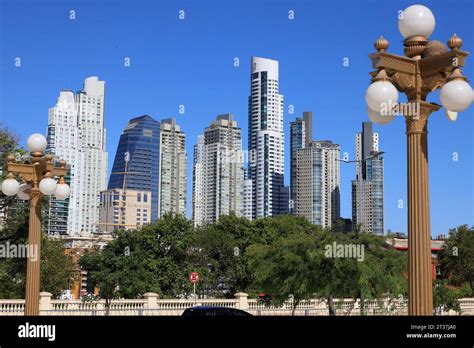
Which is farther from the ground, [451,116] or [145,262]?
[451,116]

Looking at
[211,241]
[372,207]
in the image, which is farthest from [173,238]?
[372,207]

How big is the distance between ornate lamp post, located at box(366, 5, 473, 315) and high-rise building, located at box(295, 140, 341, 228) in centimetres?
11891

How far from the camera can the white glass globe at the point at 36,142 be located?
45.5ft

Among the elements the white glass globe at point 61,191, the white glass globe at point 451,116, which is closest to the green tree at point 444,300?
the white glass globe at point 61,191

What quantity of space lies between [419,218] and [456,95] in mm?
1475

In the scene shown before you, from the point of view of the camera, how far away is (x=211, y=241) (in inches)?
2149

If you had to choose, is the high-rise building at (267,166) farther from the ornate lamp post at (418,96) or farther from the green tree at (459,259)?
the ornate lamp post at (418,96)

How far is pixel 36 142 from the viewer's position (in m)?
13.9

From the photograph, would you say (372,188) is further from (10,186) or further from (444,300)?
(10,186)

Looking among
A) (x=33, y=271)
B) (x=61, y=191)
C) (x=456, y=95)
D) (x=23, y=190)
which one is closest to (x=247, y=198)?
(x=23, y=190)

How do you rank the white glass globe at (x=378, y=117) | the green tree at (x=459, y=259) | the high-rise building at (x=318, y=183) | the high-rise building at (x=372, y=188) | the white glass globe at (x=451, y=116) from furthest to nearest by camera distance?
the high-rise building at (x=318, y=183) → the high-rise building at (x=372, y=188) → the green tree at (x=459, y=259) → the white glass globe at (x=451, y=116) → the white glass globe at (x=378, y=117)

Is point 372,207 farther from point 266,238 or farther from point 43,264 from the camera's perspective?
point 43,264

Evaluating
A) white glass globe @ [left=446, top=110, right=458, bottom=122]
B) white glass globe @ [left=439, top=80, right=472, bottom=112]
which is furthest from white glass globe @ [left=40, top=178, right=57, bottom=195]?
white glass globe @ [left=439, top=80, right=472, bottom=112]

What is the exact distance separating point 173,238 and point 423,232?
152 feet
